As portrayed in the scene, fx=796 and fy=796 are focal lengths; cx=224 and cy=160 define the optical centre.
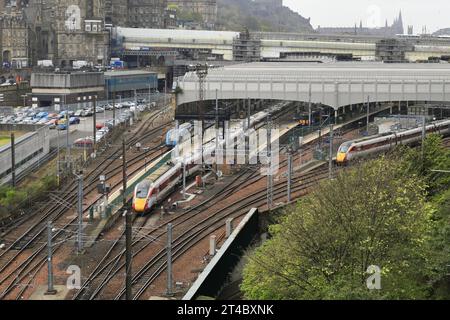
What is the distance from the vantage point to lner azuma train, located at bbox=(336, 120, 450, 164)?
2547 cm

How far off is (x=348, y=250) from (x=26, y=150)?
58.0ft

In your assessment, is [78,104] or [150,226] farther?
[78,104]

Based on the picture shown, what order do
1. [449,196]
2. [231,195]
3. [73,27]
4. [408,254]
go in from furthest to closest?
[73,27] → [231,195] → [449,196] → [408,254]

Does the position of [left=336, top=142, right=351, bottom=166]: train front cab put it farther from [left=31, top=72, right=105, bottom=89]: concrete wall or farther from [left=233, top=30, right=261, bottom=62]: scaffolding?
[left=233, top=30, right=261, bottom=62]: scaffolding

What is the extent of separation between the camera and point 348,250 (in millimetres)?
12469

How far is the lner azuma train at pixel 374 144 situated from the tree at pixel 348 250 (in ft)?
36.8

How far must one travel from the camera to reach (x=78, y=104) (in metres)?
44.2

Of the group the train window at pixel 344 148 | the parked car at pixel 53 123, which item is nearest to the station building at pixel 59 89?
the parked car at pixel 53 123

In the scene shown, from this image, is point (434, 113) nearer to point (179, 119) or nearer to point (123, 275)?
point (179, 119)

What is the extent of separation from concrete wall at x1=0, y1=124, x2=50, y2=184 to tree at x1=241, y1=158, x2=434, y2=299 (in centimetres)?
1351

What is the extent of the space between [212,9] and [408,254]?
103365mm

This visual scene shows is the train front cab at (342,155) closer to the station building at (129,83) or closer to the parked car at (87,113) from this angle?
the parked car at (87,113)

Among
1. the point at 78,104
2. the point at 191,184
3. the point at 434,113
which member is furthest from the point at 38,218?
the point at 78,104

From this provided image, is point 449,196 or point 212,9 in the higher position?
point 212,9
